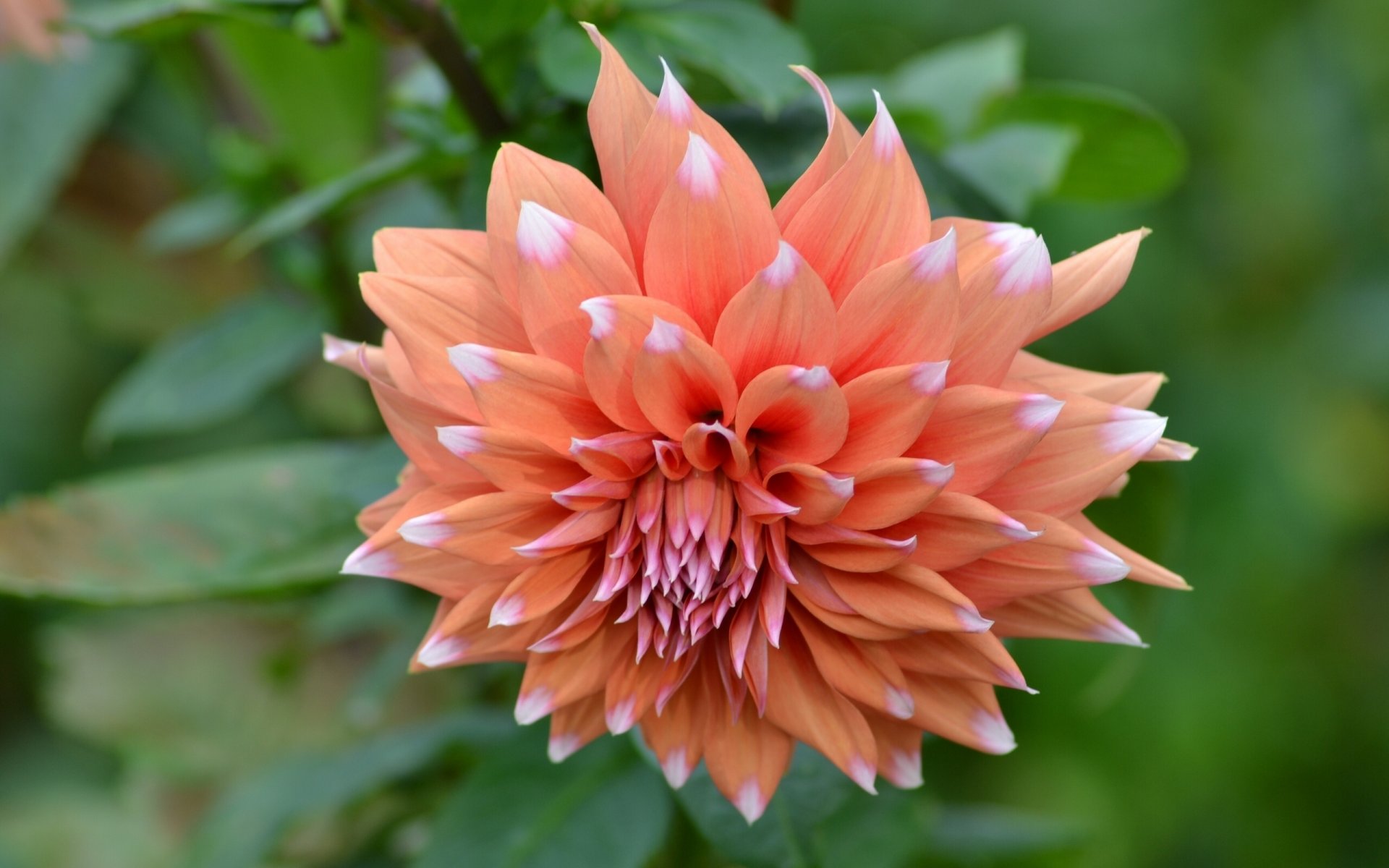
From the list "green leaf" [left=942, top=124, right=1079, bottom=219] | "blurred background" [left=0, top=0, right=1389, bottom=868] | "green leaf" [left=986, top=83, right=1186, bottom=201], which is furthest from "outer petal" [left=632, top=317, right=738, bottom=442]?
"green leaf" [left=986, top=83, right=1186, bottom=201]

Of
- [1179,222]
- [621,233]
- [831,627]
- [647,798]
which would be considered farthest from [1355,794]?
[621,233]

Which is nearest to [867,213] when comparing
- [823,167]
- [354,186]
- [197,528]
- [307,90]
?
[823,167]

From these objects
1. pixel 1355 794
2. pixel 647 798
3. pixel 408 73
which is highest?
pixel 408 73

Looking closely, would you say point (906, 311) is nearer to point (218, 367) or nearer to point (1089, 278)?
point (1089, 278)

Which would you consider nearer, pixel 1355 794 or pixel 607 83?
pixel 607 83

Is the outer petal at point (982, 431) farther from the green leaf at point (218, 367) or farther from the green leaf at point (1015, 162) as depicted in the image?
the green leaf at point (218, 367)

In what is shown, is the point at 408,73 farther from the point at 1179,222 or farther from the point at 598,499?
the point at 1179,222
